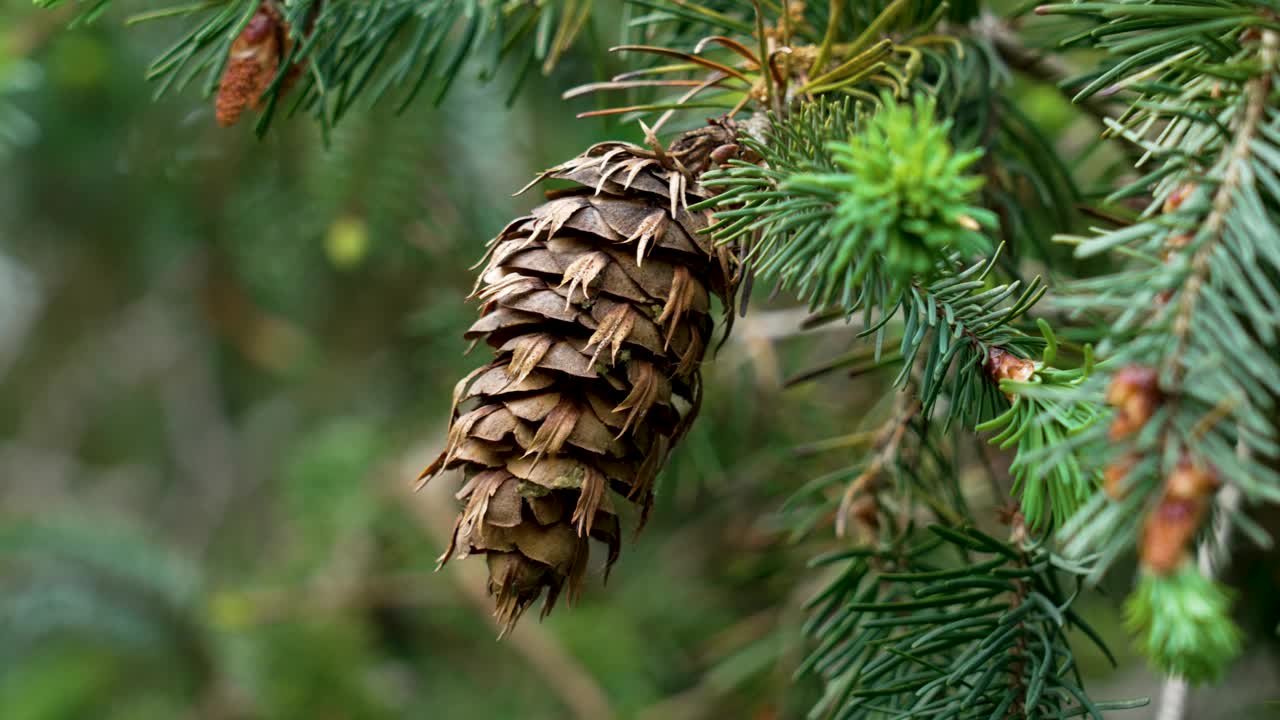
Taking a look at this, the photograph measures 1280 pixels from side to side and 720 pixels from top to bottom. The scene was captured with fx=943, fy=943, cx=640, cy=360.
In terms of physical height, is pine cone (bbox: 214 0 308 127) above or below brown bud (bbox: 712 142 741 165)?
above

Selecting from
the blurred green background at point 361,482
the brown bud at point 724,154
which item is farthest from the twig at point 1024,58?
the blurred green background at point 361,482

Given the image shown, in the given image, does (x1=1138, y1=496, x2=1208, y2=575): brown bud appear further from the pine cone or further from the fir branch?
the pine cone

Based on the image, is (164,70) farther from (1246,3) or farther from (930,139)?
(1246,3)

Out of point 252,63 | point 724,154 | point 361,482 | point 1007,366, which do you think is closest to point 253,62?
point 252,63

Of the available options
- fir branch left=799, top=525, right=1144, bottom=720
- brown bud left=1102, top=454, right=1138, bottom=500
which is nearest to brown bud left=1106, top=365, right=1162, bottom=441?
brown bud left=1102, top=454, right=1138, bottom=500

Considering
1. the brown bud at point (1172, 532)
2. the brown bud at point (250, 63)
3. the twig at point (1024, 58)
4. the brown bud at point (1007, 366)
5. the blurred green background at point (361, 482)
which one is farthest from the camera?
the blurred green background at point (361, 482)

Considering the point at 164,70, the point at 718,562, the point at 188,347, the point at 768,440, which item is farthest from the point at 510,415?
the point at 188,347

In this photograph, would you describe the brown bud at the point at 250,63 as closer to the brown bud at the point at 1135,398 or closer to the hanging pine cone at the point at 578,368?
the hanging pine cone at the point at 578,368
